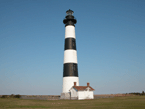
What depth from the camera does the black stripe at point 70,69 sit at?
1379 inches

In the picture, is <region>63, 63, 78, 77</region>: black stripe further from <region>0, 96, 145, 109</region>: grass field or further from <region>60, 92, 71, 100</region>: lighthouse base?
<region>0, 96, 145, 109</region>: grass field

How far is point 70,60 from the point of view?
35.7m

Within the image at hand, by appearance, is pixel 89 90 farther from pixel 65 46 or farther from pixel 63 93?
pixel 65 46

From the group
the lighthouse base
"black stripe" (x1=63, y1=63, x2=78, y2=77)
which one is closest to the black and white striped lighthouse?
"black stripe" (x1=63, y1=63, x2=78, y2=77)

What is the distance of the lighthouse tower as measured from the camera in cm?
3484

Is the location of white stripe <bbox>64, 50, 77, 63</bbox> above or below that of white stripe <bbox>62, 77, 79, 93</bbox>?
above

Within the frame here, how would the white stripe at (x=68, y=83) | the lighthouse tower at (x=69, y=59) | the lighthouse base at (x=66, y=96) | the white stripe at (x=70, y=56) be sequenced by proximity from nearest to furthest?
the lighthouse base at (x=66, y=96) → the white stripe at (x=68, y=83) → the lighthouse tower at (x=69, y=59) → the white stripe at (x=70, y=56)

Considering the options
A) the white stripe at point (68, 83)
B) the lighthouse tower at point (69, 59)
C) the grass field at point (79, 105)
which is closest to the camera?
the grass field at point (79, 105)

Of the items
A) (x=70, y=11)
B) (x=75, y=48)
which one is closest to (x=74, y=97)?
(x=75, y=48)

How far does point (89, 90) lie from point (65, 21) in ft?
65.0

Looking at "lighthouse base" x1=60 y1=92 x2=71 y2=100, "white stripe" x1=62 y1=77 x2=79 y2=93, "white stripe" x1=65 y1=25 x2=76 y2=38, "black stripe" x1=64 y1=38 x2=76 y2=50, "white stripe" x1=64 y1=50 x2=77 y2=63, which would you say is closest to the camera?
"lighthouse base" x1=60 y1=92 x2=71 y2=100

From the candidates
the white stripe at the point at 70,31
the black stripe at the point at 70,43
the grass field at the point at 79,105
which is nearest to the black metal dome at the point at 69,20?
the white stripe at the point at 70,31

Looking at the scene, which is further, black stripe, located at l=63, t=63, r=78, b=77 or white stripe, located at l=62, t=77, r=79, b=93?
black stripe, located at l=63, t=63, r=78, b=77

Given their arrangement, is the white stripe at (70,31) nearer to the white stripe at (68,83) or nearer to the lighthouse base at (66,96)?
the white stripe at (68,83)
